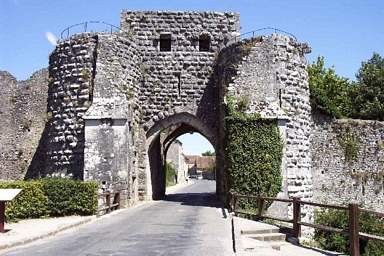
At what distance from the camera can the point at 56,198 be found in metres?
16.3

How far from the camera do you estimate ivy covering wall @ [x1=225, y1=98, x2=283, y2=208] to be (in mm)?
18953

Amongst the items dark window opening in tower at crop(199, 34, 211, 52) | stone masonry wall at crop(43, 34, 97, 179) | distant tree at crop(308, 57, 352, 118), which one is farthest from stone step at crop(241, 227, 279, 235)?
distant tree at crop(308, 57, 352, 118)

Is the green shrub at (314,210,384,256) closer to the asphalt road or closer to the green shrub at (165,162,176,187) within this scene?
the asphalt road

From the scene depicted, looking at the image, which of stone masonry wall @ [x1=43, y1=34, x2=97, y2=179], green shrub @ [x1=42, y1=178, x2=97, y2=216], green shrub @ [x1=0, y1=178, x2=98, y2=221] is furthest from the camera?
stone masonry wall @ [x1=43, y1=34, x2=97, y2=179]

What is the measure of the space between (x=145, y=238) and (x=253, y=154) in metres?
8.54

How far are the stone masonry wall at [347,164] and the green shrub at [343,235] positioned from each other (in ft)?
10.2

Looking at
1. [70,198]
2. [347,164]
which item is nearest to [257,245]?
[70,198]

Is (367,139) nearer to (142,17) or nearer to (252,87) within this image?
(252,87)

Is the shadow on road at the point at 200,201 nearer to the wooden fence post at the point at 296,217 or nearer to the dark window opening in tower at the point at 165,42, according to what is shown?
the dark window opening in tower at the point at 165,42

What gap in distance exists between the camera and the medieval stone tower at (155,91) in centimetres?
2003

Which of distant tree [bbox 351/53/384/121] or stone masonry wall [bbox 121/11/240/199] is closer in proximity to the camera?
stone masonry wall [bbox 121/11/240/199]

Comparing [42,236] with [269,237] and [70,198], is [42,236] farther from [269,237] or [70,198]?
[269,237]

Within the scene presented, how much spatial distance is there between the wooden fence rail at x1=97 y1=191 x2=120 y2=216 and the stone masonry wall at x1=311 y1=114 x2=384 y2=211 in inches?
393

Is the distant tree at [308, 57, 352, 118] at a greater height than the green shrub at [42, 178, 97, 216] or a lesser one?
greater
